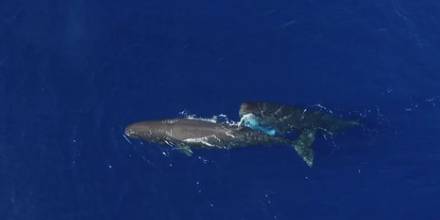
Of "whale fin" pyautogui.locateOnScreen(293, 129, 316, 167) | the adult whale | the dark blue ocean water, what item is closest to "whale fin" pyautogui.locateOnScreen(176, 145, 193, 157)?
the adult whale

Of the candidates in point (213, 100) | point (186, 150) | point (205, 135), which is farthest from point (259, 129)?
point (186, 150)

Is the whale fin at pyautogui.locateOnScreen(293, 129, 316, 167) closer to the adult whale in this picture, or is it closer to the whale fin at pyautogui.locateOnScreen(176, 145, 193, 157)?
the adult whale

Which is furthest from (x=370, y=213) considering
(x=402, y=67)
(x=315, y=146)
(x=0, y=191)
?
(x=0, y=191)

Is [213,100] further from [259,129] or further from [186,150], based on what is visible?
[259,129]

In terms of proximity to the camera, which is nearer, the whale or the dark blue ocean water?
the dark blue ocean water

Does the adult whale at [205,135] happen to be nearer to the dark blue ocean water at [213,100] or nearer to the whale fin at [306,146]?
the whale fin at [306,146]

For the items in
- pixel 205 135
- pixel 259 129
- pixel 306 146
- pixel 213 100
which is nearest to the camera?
pixel 205 135

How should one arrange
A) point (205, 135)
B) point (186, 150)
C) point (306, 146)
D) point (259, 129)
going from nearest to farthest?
point (205, 135) → point (306, 146) → point (259, 129) → point (186, 150)
